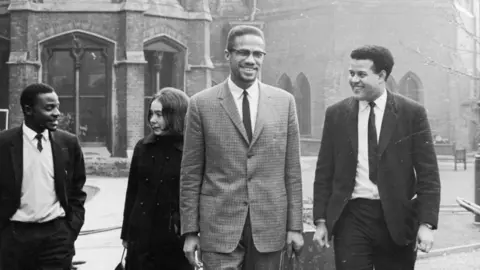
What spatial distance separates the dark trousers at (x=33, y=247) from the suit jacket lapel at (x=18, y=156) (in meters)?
0.31

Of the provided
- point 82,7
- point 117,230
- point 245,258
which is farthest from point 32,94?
point 82,7

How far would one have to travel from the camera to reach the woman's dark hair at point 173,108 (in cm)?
509

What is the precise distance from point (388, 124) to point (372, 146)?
186mm

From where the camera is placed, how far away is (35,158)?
15.5 ft

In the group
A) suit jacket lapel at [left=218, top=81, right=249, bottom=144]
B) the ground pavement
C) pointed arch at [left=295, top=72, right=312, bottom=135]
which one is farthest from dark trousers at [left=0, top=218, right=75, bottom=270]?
pointed arch at [left=295, top=72, right=312, bottom=135]

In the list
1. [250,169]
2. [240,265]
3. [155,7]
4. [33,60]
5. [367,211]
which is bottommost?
[240,265]

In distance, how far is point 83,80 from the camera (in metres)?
19.9

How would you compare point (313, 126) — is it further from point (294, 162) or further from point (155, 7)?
point (294, 162)

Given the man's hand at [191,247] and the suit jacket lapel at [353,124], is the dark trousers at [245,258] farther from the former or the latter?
the suit jacket lapel at [353,124]

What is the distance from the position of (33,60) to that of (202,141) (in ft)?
52.8

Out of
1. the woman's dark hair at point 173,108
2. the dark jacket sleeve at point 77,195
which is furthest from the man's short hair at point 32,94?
the woman's dark hair at point 173,108

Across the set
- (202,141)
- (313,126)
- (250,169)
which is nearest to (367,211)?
(250,169)

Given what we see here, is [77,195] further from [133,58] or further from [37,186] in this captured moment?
[133,58]

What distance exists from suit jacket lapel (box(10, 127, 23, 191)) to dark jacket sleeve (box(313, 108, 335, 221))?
2.01 metres
